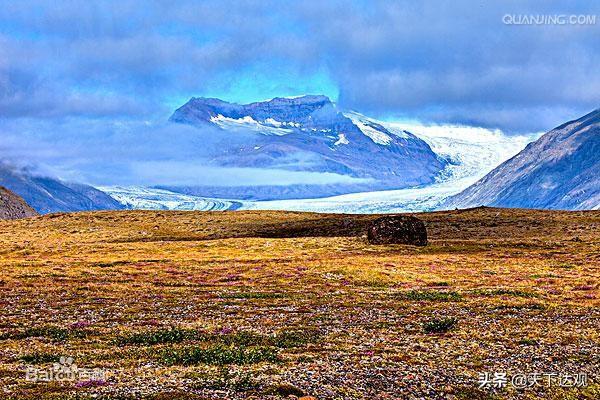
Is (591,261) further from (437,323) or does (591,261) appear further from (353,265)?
(437,323)

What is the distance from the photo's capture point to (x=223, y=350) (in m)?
32.7

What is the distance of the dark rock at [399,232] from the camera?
111 meters

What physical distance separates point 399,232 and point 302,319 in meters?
70.9

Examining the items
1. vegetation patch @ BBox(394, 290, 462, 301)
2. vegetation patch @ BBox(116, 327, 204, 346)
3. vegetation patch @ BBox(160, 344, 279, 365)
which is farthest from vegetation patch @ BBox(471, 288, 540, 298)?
vegetation patch @ BBox(160, 344, 279, 365)

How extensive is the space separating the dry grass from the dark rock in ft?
17.0

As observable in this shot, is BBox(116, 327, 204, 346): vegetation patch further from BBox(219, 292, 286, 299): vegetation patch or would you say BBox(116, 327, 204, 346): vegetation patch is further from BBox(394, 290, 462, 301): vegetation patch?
BBox(394, 290, 462, 301): vegetation patch

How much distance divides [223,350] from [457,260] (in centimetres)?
6164

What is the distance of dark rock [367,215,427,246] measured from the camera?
11119 centimetres

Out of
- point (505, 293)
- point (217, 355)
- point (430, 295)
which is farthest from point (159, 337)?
point (505, 293)

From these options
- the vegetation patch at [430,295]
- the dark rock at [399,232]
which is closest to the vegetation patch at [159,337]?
the vegetation patch at [430,295]

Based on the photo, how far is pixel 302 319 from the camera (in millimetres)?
43250

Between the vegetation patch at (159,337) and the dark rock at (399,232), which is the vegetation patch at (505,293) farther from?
the dark rock at (399,232)

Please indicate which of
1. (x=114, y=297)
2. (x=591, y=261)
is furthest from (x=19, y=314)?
(x=591, y=261)

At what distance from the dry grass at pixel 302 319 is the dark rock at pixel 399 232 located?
518 centimetres
